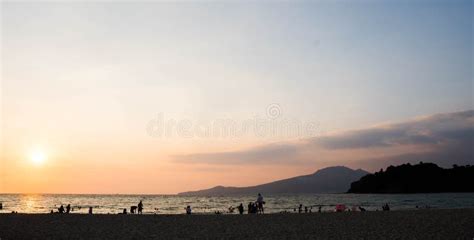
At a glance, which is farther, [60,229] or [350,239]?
[60,229]

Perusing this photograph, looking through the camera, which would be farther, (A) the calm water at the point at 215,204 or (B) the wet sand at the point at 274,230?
(A) the calm water at the point at 215,204

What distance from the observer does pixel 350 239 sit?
1998 cm

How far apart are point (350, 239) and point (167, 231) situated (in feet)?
33.8

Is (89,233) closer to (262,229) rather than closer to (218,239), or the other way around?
(218,239)

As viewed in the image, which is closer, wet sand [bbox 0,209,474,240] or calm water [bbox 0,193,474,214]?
wet sand [bbox 0,209,474,240]

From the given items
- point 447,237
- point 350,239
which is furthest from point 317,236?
point 447,237

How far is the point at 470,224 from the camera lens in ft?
79.7

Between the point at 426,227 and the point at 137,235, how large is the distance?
15.7 metres

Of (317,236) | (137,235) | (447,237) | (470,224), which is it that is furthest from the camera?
(470,224)

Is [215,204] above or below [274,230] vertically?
above

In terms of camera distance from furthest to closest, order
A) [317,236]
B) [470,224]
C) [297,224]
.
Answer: [297,224], [470,224], [317,236]

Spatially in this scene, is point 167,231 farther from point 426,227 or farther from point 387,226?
point 426,227

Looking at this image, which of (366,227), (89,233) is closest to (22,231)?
(89,233)

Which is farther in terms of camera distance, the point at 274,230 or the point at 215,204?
the point at 215,204
